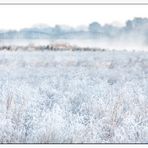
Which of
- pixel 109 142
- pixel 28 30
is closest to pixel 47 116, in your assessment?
pixel 109 142

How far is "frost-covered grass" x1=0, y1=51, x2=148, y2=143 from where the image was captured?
13.7 ft

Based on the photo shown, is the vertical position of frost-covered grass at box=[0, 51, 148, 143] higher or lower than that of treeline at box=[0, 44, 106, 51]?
lower

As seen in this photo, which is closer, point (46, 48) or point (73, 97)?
point (73, 97)

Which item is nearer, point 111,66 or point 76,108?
point 76,108

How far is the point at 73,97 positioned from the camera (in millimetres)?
4488

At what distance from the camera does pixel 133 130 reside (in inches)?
164

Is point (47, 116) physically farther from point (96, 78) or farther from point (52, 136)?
point (96, 78)

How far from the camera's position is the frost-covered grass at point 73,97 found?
4.18 metres

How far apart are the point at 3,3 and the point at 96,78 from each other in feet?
3.95

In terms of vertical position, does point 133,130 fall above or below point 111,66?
below

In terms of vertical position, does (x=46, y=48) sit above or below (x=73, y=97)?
above

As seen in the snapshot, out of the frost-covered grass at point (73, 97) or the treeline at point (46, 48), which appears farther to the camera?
the treeline at point (46, 48)

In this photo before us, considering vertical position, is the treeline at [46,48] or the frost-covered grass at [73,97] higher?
the treeline at [46,48]

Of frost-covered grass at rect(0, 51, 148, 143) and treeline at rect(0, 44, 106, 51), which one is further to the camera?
treeline at rect(0, 44, 106, 51)
